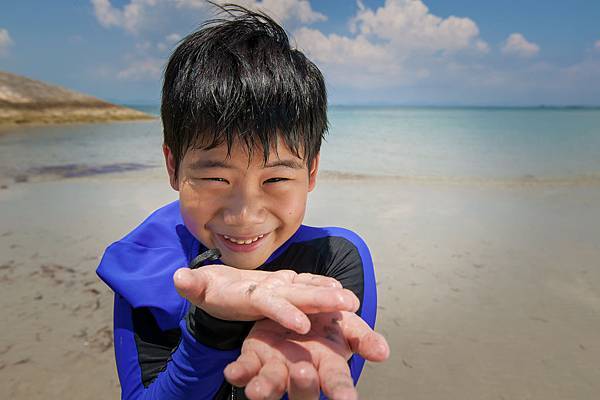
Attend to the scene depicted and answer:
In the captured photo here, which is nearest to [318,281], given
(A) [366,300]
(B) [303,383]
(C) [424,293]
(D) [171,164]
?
(B) [303,383]

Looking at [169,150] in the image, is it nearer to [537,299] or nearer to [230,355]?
[230,355]

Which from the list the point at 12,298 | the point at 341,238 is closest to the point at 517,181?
the point at 341,238

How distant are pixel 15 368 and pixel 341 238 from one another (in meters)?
1.85

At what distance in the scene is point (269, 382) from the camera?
664 millimetres

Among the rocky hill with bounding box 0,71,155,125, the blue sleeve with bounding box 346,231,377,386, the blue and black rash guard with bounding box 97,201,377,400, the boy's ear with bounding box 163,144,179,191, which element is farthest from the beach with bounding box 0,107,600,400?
the rocky hill with bounding box 0,71,155,125

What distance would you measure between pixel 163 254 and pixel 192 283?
0.52 m

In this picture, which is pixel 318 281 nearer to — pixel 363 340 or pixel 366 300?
pixel 363 340

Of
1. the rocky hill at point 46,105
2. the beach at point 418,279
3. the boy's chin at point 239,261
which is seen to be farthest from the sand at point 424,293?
the rocky hill at point 46,105

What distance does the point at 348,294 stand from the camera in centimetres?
74

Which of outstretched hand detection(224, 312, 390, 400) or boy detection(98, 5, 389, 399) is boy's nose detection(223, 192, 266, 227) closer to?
boy detection(98, 5, 389, 399)

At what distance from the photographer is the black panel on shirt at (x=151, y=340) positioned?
1.17 metres

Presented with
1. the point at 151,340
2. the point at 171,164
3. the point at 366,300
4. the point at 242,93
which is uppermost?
the point at 242,93

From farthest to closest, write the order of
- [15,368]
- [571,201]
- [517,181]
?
[517,181], [571,201], [15,368]

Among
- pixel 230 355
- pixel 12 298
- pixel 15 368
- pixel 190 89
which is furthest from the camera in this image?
pixel 12 298
